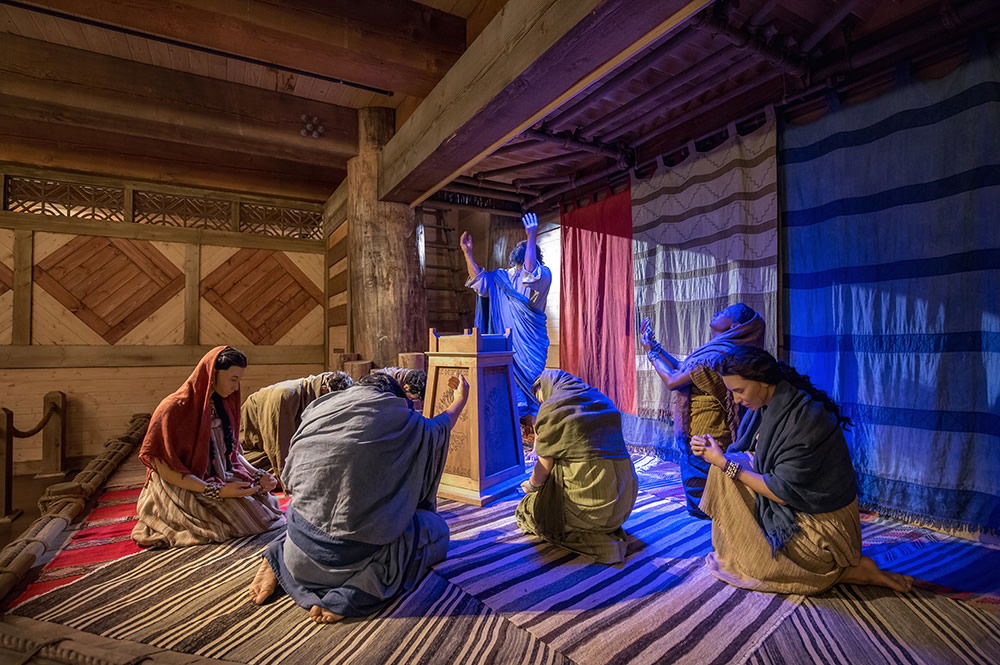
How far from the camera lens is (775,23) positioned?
324cm

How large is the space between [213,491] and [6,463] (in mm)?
2769

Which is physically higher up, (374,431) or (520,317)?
(520,317)

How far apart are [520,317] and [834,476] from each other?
3.39 m

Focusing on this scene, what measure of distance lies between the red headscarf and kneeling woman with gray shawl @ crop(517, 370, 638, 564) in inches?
79.4

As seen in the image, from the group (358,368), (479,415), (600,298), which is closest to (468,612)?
(479,415)

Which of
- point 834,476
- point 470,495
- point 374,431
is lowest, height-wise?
point 470,495

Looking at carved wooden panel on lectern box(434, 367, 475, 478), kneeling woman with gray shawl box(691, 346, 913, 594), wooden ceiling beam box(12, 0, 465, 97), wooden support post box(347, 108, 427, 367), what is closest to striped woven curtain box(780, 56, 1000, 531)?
kneeling woman with gray shawl box(691, 346, 913, 594)

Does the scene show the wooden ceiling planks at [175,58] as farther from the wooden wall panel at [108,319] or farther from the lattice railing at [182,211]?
the wooden wall panel at [108,319]

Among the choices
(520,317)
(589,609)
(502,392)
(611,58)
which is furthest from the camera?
(520,317)

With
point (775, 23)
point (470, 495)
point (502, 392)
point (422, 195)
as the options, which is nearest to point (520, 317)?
point (502, 392)

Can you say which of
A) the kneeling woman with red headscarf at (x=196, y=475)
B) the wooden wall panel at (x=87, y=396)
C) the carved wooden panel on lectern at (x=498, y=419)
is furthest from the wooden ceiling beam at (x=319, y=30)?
the wooden wall panel at (x=87, y=396)

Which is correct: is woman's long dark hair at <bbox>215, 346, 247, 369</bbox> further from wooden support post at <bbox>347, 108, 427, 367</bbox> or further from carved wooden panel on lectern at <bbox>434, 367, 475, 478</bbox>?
wooden support post at <bbox>347, 108, 427, 367</bbox>

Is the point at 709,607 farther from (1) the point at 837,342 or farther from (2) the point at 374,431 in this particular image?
(1) the point at 837,342

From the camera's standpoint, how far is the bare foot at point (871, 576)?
88.5 inches
